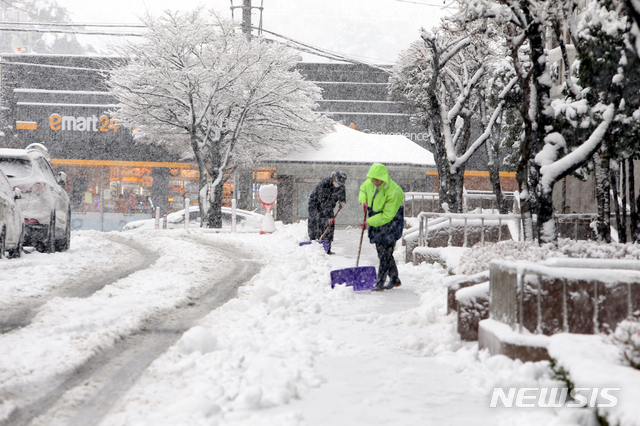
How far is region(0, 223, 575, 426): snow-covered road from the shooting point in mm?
3549

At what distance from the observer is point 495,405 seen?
→ 12.1 feet

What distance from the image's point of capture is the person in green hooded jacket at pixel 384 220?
852 centimetres

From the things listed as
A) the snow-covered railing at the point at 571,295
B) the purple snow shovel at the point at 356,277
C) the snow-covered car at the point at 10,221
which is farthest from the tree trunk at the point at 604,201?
the snow-covered car at the point at 10,221

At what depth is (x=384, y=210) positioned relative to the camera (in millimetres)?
8570

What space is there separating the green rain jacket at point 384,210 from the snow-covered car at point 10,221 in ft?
18.6

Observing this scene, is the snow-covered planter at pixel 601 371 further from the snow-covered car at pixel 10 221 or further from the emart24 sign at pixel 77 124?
the emart24 sign at pixel 77 124

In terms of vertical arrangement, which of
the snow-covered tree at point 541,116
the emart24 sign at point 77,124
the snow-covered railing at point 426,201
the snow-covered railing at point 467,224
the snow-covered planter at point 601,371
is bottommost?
the snow-covered planter at point 601,371

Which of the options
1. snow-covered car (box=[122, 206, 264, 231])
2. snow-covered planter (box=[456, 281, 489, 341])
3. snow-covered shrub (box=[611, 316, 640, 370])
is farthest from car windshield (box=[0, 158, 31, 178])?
snow-covered car (box=[122, 206, 264, 231])

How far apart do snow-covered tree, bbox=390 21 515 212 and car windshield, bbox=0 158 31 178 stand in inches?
337

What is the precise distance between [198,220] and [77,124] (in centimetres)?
994

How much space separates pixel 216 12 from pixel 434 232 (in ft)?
57.0

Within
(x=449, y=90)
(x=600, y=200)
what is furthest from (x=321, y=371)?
(x=449, y=90)

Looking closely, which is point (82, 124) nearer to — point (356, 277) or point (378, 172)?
point (378, 172)

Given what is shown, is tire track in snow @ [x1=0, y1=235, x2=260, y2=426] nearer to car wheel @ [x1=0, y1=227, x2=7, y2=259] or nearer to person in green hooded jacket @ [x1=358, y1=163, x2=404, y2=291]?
person in green hooded jacket @ [x1=358, y1=163, x2=404, y2=291]
